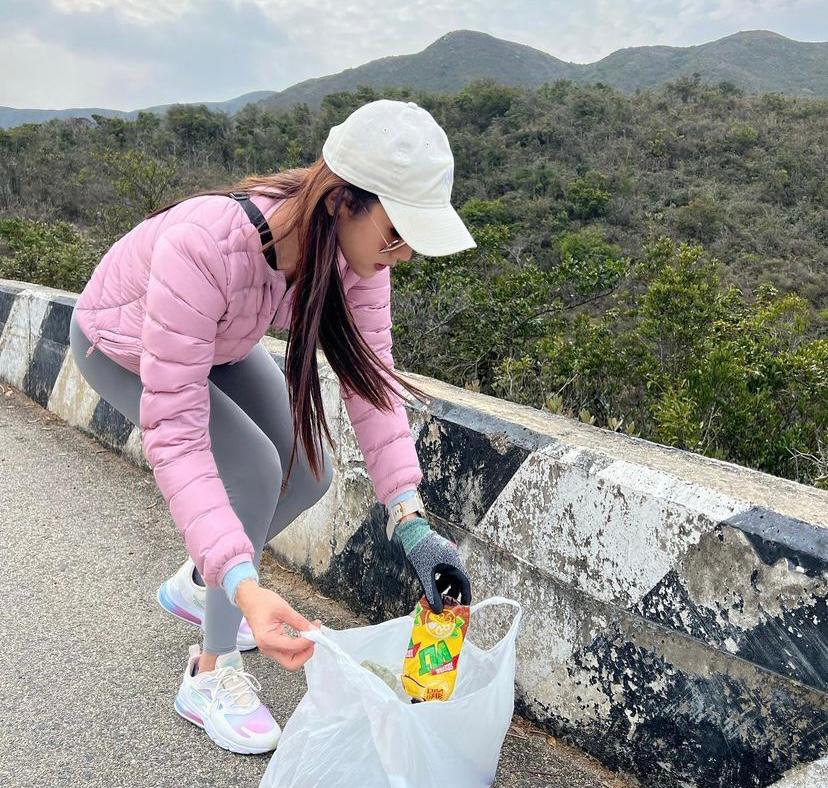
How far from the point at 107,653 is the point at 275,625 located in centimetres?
101

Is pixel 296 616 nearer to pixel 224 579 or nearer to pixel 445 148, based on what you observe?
pixel 224 579

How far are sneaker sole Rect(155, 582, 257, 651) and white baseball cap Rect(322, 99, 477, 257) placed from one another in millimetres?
1251

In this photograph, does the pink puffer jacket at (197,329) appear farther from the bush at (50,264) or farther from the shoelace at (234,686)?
the bush at (50,264)

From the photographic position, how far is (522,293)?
5.82 m

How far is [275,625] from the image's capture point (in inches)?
52.0

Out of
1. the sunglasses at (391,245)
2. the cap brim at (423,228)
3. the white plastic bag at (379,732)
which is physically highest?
the cap brim at (423,228)

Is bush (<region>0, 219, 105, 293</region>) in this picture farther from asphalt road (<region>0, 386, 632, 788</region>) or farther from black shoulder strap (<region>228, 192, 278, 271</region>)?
black shoulder strap (<region>228, 192, 278, 271</region>)

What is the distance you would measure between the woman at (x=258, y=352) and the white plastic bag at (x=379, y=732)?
0.13 metres

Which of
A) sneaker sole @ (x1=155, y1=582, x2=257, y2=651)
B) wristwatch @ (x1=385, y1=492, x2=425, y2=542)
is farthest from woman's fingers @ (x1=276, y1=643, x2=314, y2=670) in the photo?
sneaker sole @ (x1=155, y1=582, x2=257, y2=651)

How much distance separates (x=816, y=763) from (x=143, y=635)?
65.4 inches

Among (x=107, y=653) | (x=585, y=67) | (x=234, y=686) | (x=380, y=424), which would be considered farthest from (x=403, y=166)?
(x=585, y=67)

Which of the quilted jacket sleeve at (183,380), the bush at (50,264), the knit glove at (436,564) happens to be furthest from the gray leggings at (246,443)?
the bush at (50,264)

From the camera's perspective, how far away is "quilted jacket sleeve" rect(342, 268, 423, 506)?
5.80 ft

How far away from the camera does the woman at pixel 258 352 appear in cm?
142
